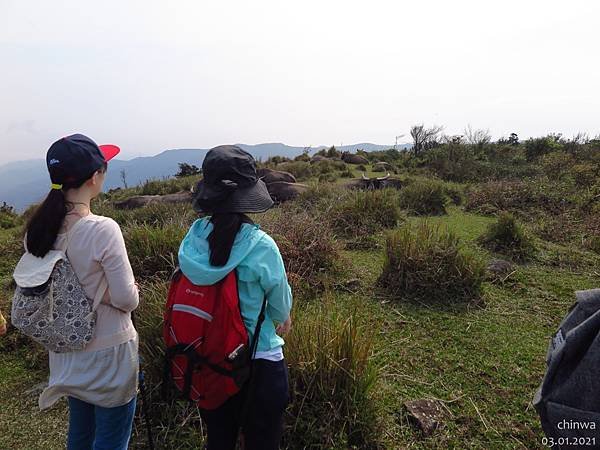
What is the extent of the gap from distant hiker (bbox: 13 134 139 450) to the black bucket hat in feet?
1.44

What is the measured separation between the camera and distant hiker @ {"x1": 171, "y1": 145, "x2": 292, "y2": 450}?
1581 mm

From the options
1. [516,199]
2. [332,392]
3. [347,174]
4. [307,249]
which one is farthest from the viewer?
[347,174]

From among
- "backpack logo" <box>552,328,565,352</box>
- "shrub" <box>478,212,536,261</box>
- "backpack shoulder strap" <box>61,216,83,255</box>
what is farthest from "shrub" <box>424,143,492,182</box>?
"backpack shoulder strap" <box>61,216,83,255</box>

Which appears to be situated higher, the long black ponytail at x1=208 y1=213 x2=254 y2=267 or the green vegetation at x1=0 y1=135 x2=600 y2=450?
the long black ponytail at x1=208 y1=213 x2=254 y2=267

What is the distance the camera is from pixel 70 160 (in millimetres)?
1662

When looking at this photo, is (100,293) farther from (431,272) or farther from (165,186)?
(165,186)

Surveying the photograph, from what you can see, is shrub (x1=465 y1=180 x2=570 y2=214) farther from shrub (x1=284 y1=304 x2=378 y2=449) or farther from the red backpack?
the red backpack

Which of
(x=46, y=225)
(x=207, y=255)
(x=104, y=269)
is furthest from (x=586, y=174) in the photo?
(x=46, y=225)

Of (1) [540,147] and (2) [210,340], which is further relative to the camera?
(1) [540,147]

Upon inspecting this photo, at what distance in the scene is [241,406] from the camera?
1732mm

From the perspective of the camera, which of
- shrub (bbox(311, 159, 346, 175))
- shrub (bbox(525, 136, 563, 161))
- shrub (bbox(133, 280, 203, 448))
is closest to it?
shrub (bbox(133, 280, 203, 448))

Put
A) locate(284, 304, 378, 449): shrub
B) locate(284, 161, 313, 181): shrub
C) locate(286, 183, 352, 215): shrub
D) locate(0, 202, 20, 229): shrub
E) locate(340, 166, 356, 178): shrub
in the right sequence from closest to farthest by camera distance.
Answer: locate(284, 304, 378, 449): shrub < locate(286, 183, 352, 215): shrub < locate(0, 202, 20, 229): shrub < locate(284, 161, 313, 181): shrub < locate(340, 166, 356, 178): shrub

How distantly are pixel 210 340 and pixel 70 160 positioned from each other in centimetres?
91

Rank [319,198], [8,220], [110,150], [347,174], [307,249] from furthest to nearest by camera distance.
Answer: [347,174], [8,220], [319,198], [307,249], [110,150]
